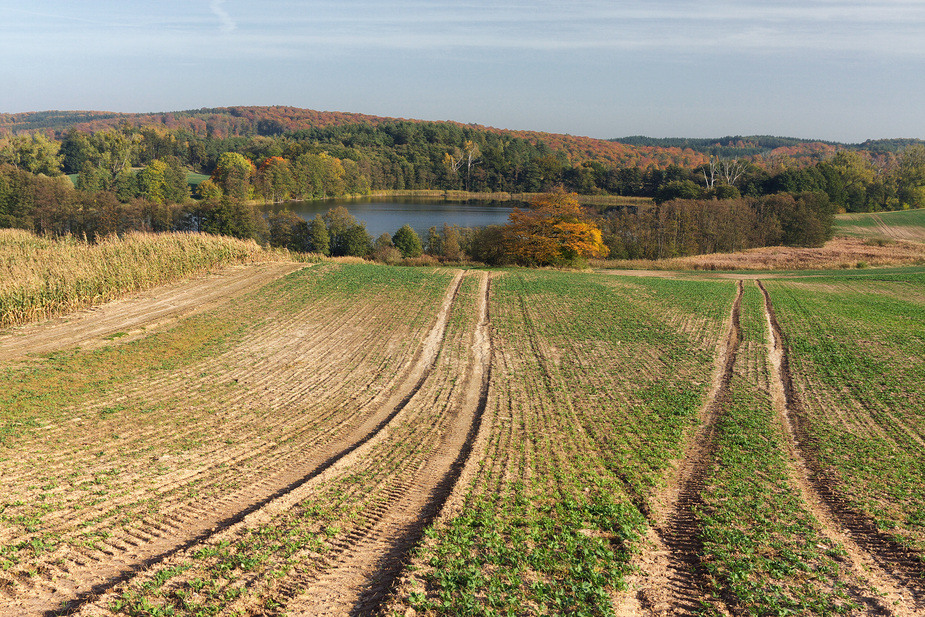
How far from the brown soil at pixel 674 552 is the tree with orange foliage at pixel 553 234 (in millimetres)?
34444

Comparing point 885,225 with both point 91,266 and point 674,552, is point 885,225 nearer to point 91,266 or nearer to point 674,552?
point 674,552

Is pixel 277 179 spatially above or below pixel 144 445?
above

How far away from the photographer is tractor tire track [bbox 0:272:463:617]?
5.74 m

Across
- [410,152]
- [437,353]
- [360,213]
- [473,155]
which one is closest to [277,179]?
[360,213]

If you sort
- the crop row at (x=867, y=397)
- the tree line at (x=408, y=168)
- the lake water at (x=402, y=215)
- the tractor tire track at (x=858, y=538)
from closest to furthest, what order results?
1. the tractor tire track at (x=858, y=538)
2. the crop row at (x=867, y=397)
3. the lake water at (x=402, y=215)
4. the tree line at (x=408, y=168)

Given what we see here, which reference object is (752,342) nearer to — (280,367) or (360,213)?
(280,367)

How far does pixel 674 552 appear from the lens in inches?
287

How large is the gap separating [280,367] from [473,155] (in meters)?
162

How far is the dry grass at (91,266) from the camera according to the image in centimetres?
1786

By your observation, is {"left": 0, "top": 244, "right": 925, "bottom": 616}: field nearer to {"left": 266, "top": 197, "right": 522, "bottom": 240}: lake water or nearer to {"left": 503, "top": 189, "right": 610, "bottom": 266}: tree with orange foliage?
{"left": 503, "top": 189, "right": 610, "bottom": 266}: tree with orange foliage

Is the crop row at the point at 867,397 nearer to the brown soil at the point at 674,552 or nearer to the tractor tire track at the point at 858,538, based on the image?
the tractor tire track at the point at 858,538

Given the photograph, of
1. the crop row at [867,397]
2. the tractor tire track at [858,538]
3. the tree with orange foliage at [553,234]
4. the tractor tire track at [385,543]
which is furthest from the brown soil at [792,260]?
the tractor tire track at [385,543]

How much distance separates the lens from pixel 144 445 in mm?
9859

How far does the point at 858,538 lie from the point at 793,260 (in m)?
51.5
